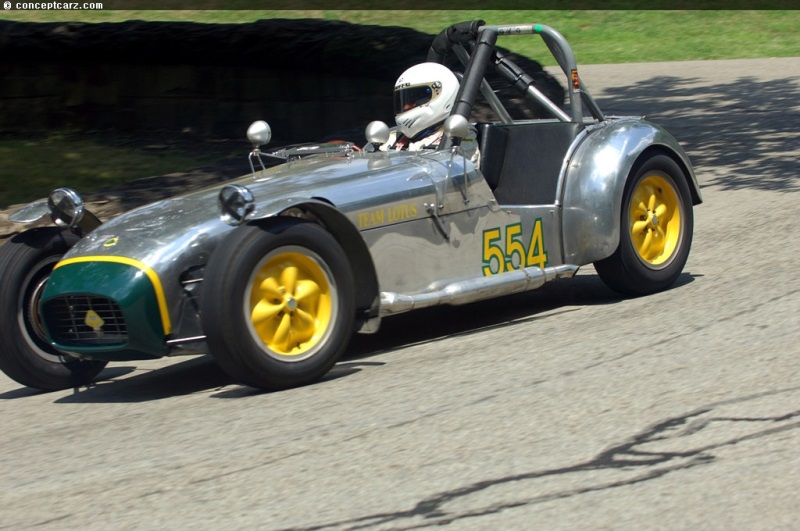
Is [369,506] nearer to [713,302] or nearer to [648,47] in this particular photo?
[713,302]

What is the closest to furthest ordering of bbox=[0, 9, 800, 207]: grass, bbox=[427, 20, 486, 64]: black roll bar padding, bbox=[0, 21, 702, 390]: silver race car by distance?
bbox=[0, 21, 702, 390]: silver race car, bbox=[427, 20, 486, 64]: black roll bar padding, bbox=[0, 9, 800, 207]: grass

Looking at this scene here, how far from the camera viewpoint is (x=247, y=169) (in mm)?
11688

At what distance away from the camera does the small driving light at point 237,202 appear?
5629 mm

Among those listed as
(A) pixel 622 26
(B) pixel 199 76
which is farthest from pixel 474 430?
(A) pixel 622 26

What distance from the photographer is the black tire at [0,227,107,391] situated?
6.21 metres

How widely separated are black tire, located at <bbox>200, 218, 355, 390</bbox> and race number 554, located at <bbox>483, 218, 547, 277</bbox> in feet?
4.04

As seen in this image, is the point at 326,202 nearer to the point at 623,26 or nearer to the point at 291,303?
the point at 291,303

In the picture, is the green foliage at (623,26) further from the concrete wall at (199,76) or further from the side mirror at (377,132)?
the side mirror at (377,132)

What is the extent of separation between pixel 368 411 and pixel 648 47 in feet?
57.1

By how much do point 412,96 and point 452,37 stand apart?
31.1 inches

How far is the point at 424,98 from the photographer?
7383 millimetres

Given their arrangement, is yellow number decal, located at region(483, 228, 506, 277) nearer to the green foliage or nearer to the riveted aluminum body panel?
the riveted aluminum body panel

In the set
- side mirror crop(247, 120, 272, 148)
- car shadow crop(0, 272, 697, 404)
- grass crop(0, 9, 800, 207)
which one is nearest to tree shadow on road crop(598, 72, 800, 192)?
grass crop(0, 9, 800, 207)
